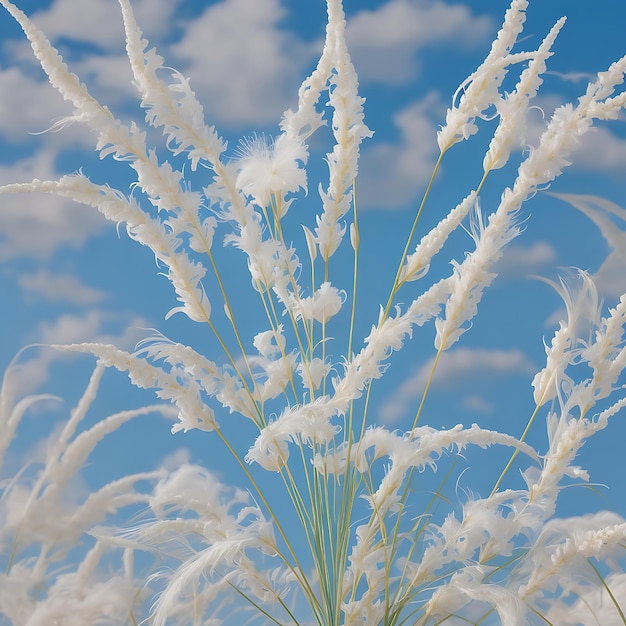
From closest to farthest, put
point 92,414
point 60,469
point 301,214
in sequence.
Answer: point 301,214
point 60,469
point 92,414

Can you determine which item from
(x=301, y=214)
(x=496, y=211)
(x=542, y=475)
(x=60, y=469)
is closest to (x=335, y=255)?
(x=301, y=214)

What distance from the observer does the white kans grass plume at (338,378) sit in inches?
35.1

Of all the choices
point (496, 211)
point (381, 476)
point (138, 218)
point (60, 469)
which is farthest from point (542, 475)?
point (60, 469)

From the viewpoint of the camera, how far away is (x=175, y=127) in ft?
3.10

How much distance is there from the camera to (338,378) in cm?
95

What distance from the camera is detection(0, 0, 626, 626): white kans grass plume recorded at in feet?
2.93

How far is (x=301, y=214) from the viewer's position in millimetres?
1125

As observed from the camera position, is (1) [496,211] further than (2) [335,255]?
No

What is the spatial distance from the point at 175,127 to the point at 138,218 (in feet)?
0.43

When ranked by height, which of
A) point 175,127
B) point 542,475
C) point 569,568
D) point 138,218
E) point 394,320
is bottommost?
point 569,568

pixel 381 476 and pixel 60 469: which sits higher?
pixel 60 469

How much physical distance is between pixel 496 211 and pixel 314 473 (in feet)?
1.30

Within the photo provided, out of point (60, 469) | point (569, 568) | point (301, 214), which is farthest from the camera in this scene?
point (60, 469)

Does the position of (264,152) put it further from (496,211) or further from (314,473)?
(314,473)
